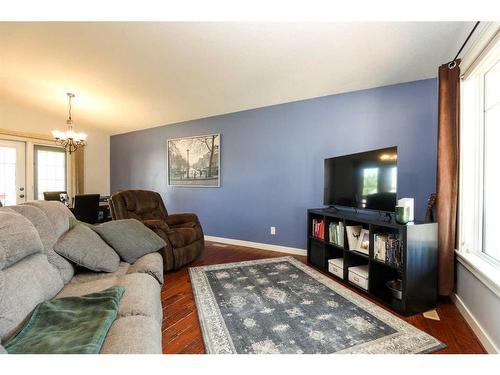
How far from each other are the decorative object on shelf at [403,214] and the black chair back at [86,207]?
384cm

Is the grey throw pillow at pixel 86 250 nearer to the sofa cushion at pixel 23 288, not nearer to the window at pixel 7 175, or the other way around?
the sofa cushion at pixel 23 288

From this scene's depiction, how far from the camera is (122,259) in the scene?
1831 millimetres

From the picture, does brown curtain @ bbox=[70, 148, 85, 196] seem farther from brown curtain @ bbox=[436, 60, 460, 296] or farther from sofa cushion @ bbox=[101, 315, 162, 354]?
brown curtain @ bbox=[436, 60, 460, 296]

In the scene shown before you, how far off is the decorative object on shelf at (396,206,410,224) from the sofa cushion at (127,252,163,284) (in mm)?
1873

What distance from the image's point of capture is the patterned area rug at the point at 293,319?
4.54 feet

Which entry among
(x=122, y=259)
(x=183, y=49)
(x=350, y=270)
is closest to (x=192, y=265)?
(x=122, y=259)

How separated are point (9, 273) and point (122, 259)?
802 millimetres

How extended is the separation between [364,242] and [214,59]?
7.43 ft

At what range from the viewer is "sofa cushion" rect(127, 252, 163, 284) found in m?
1.64

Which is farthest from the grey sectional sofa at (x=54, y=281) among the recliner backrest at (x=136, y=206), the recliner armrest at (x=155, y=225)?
the recliner backrest at (x=136, y=206)

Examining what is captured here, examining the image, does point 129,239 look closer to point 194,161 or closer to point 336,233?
point 336,233

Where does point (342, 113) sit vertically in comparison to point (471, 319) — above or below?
above

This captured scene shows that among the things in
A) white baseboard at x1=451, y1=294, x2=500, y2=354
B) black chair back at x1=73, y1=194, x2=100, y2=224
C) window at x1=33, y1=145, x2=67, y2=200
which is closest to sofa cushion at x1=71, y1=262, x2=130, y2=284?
black chair back at x1=73, y1=194, x2=100, y2=224
